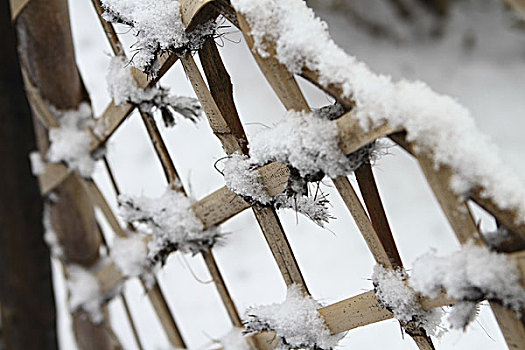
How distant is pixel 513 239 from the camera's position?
0.21 meters

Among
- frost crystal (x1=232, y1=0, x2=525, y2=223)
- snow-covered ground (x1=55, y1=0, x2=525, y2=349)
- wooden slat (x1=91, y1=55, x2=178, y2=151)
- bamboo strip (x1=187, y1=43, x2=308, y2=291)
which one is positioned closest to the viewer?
frost crystal (x1=232, y1=0, x2=525, y2=223)

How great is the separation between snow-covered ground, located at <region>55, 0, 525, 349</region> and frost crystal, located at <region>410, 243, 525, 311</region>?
65 cm

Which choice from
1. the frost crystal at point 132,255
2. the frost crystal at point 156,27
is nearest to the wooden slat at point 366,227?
the frost crystal at point 156,27

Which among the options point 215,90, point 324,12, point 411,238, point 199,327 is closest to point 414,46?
point 324,12

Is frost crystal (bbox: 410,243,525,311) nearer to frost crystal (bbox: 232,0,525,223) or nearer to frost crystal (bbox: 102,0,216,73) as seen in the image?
frost crystal (bbox: 232,0,525,223)

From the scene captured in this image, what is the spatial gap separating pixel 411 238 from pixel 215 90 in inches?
37.4

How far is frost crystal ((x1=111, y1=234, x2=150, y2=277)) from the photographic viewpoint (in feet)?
1.59

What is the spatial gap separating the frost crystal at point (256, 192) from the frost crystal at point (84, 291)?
1.17 ft

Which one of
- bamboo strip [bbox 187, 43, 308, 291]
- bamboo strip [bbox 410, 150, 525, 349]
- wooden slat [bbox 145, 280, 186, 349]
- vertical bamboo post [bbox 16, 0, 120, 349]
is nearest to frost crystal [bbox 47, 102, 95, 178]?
vertical bamboo post [bbox 16, 0, 120, 349]

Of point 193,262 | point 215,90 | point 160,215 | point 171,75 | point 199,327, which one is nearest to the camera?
point 215,90

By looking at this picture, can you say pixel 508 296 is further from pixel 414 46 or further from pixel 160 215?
pixel 414 46

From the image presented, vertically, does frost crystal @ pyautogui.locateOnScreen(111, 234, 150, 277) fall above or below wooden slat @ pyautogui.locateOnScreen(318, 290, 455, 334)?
above

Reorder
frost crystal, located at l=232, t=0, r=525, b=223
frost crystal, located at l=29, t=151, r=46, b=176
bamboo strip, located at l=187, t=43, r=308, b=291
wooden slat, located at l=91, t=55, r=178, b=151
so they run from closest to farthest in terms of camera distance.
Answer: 1. frost crystal, located at l=232, t=0, r=525, b=223
2. bamboo strip, located at l=187, t=43, r=308, b=291
3. wooden slat, located at l=91, t=55, r=178, b=151
4. frost crystal, located at l=29, t=151, r=46, b=176

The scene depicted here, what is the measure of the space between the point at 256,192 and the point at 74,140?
26 cm
